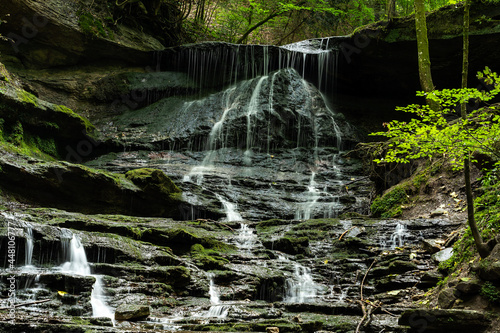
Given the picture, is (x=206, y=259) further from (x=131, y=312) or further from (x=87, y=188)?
(x=87, y=188)

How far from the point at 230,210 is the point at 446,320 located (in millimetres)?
7166

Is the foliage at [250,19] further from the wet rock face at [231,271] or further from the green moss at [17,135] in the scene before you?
the wet rock face at [231,271]

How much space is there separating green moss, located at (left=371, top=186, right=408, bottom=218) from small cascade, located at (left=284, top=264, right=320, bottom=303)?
11.5 ft

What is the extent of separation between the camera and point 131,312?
4891 millimetres

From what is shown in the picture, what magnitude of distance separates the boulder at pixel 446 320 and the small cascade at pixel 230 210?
672 centimetres

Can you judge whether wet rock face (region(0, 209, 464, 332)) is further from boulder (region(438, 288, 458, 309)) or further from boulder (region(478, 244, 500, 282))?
boulder (region(478, 244, 500, 282))

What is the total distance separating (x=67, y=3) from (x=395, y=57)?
11.9 metres

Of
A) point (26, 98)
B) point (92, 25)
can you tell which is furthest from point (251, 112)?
point (26, 98)

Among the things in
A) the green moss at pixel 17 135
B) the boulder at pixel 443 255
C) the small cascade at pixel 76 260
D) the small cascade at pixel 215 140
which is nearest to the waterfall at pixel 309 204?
the small cascade at pixel 215 140

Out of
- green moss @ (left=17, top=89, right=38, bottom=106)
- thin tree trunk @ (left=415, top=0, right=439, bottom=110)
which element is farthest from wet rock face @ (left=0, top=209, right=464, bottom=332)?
green moss @ (left=17, top=89, right=38, bottom=106)

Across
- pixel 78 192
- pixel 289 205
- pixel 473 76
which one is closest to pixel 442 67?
pixel 473 76

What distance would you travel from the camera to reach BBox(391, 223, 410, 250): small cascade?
7668 mm

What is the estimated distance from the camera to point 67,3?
49.9 ft

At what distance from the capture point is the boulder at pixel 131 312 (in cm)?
485
